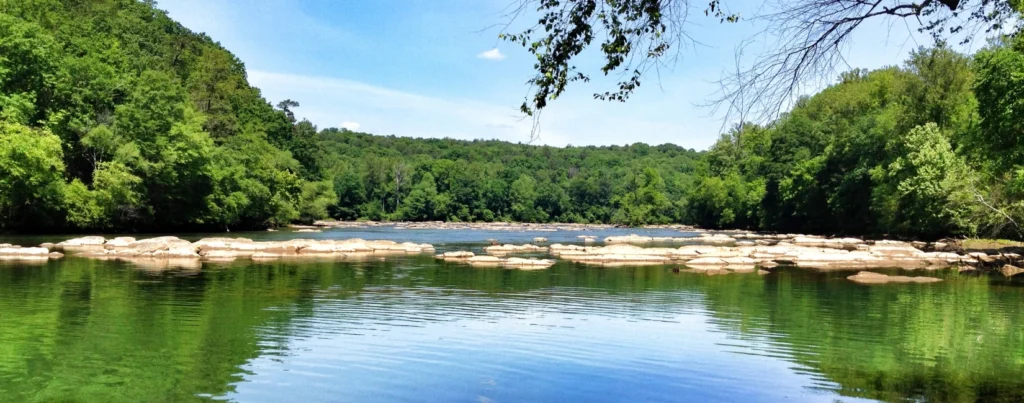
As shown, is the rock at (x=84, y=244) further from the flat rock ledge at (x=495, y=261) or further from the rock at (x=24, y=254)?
the flat rock ledge at (x=495, y=261)

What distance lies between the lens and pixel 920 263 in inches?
1420

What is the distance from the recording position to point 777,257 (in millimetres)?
40188

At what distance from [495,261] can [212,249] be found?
15080mm

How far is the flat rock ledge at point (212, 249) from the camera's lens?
1403 inches

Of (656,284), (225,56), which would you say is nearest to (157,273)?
(656,284)

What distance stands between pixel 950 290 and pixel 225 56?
88543 mm

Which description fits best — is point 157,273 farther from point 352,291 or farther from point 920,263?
point 920,263

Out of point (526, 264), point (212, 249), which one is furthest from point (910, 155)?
point (212, 249)

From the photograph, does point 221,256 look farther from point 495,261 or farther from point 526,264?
point 526,264

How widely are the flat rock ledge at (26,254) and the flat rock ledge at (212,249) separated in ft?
5.26

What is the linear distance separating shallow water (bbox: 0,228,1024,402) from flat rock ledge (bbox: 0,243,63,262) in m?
5.77

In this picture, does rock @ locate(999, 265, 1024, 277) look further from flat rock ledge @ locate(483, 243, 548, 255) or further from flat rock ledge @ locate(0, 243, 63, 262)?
flat rock ledge @ locate(0, 243, 63, 262)

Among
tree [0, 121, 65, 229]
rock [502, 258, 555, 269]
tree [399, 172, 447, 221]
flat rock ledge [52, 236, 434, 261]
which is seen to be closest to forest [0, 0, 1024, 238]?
tree [0, 121, 65, 229]

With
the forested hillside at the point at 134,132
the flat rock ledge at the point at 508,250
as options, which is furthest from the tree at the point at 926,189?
the forested hillside at the point at 134,132
